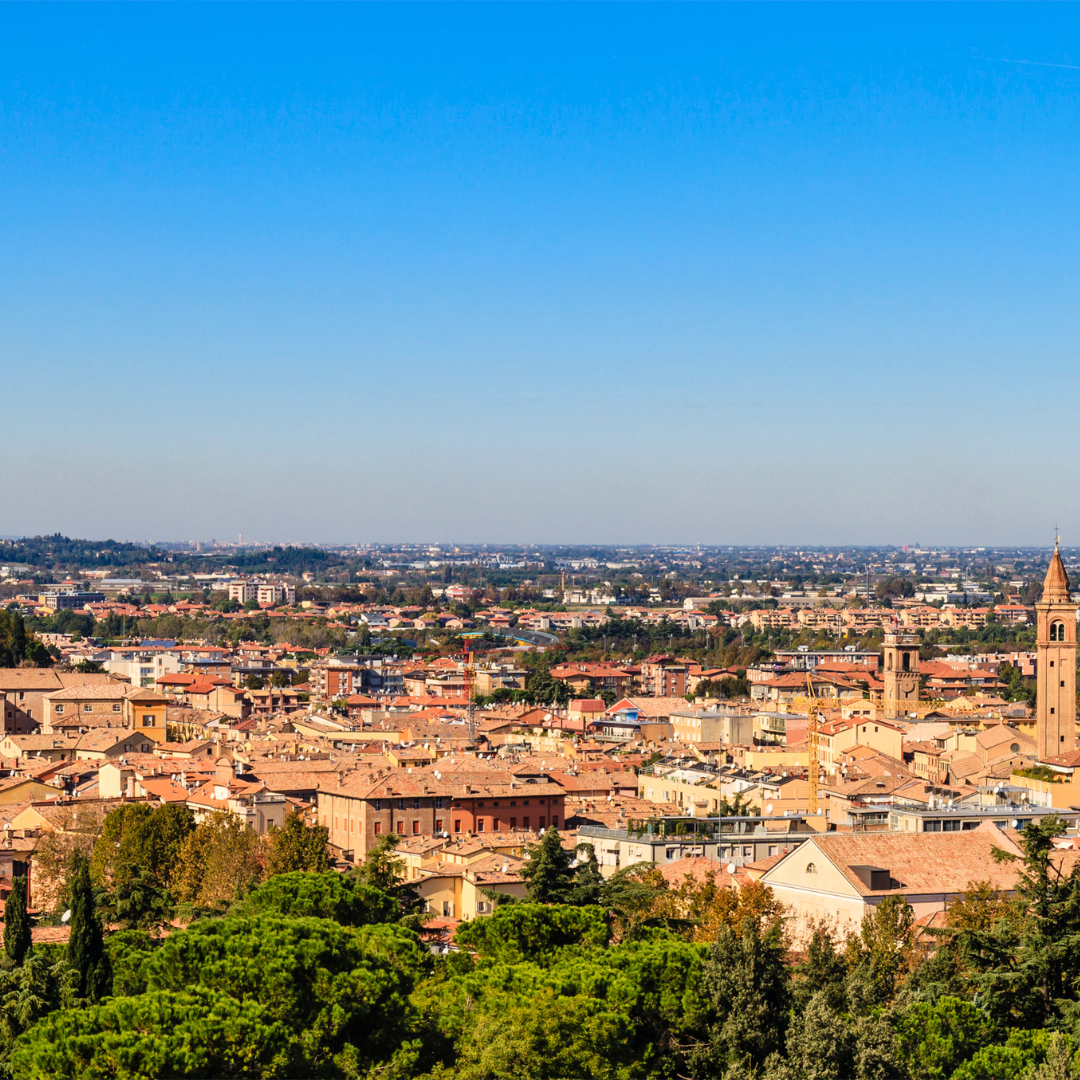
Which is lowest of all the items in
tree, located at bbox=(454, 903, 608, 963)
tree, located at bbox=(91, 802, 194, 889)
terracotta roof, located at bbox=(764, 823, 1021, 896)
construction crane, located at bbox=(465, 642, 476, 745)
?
construction crane, located at bbox=(465, 642, 476, 745)

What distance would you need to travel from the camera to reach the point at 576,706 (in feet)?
187

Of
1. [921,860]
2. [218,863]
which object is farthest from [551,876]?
[218,863]

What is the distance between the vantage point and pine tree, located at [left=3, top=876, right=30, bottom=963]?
66.2ft

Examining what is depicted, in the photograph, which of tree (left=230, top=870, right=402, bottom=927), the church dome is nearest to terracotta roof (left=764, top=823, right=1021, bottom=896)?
tree (left=230, top=870, right=402, bottom=927)

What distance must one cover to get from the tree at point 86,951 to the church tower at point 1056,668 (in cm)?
2608

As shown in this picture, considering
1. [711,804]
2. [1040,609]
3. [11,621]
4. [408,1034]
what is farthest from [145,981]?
[11,621]

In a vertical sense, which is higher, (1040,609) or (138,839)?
(1040,609)

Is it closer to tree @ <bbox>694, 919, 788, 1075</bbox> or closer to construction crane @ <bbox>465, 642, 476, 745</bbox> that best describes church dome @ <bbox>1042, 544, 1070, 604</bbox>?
construction crane @ <bbox>465, 642, 476, 745</bbox>

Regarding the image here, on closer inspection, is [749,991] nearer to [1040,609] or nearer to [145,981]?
[145,981]

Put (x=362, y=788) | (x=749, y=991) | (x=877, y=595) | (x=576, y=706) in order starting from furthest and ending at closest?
(x=877, y=595) → (x=576, y=706) → (x=362, y=788) → (x=749, y=991)

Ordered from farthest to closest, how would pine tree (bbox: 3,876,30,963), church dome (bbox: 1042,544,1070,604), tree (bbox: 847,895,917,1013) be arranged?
church dome (bbox: 1042,544,1070,604), pine tree (bbox: 3,876,30,963), tree (bbox: 847,895,917,1013)

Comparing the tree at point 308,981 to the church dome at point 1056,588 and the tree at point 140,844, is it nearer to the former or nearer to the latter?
the tree at point 140,844

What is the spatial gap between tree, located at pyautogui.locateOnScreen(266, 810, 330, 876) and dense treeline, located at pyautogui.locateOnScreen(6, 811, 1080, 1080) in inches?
233

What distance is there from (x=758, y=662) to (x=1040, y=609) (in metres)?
33.7
